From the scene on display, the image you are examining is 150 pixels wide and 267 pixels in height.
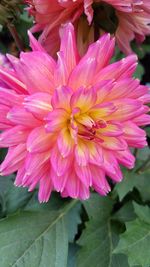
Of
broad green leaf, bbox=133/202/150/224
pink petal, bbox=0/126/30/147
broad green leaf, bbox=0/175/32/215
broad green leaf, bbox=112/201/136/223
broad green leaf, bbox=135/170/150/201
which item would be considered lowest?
broad green leaf, bbox=112/201/136/223

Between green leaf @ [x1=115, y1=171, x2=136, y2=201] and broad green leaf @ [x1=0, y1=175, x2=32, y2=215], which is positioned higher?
broad green leaf @ [x1=0, y1=175, x2=32, y2=215]

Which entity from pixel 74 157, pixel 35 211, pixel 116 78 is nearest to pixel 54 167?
pixel 74 157

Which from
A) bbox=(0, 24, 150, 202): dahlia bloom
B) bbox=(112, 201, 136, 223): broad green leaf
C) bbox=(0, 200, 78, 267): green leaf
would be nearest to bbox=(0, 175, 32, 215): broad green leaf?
bbox=(0, 200, 78, 267): green leaf

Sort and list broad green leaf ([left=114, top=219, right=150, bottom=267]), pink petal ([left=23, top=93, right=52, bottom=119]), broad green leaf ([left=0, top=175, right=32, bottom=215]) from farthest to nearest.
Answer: broad green leaf ([left=0, top=175, right=32, bottom=215]), broad green leaf ([left=114, top=219, right=150, bottom=267]), pink petal ([left=23, top=93, right=52, bottom=119])

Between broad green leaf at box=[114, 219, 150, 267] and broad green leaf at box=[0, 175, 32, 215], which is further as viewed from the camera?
broad green leaf at box=[0, 175, 32, 215]

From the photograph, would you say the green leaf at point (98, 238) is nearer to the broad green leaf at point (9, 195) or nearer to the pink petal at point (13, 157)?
the broad green leaf at point (9, 195)

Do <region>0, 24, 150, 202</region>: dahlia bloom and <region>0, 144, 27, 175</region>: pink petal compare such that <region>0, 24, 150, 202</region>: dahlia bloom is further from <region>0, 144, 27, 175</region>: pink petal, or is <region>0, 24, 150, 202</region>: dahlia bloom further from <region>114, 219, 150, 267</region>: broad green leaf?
<region>114, 219, 150, 267</region>: broad green leaf

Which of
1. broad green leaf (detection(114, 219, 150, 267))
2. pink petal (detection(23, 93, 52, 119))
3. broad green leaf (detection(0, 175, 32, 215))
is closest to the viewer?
pink petal (detection(23, 93, 52, 119))
